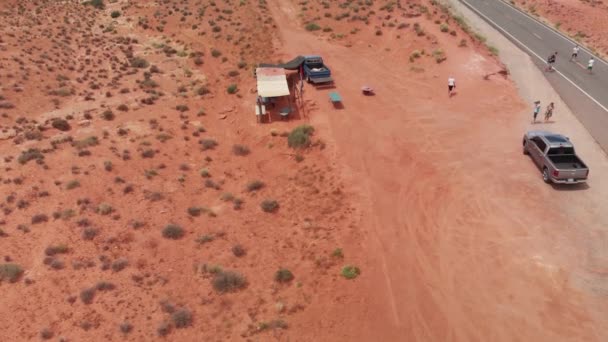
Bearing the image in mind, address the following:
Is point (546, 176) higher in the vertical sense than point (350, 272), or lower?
higher

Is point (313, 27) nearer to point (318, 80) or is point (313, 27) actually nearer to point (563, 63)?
point (318, 80)

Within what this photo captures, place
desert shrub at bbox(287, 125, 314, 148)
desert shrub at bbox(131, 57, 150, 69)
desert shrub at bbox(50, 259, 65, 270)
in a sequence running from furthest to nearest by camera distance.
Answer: desert shrub at bbox(131, 57, 150, 69) → desert shrub at bbox(287, 125, 314, 148) → desert shrub at bbox(50, 259, 65, 270)

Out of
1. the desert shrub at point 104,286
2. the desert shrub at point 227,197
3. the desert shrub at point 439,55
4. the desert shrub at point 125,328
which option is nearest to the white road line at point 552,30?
the desert shrub at point 439,55

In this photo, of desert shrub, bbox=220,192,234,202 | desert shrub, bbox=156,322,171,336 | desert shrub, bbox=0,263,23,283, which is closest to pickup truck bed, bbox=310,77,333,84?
desert shrub, bbox=220,192,234,202

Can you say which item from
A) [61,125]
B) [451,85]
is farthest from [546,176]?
[61,125]

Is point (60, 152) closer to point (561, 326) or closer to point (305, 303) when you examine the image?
point (305, 303)

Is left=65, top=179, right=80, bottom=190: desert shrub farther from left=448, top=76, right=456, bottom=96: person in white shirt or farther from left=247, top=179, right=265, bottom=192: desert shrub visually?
left=448, top=76, right=456, bottom=96: person in white shirt
